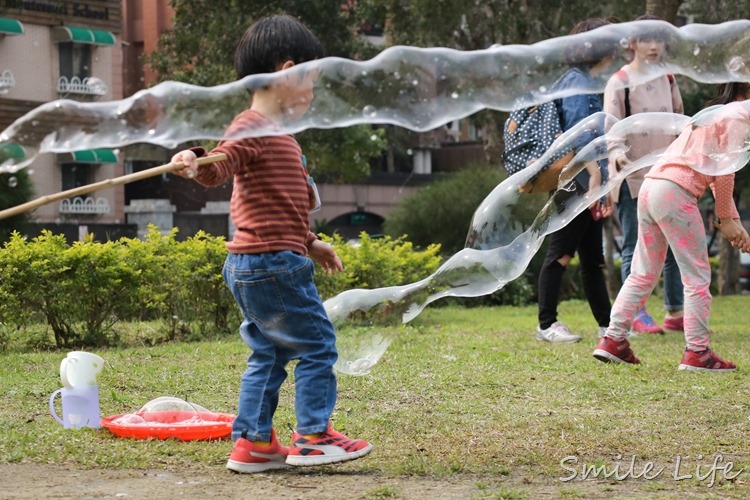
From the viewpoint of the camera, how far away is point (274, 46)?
4.29 m

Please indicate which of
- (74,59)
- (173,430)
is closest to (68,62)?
(74,59)

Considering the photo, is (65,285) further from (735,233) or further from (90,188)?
(90,188)

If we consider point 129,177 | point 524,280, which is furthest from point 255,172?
point 524,280

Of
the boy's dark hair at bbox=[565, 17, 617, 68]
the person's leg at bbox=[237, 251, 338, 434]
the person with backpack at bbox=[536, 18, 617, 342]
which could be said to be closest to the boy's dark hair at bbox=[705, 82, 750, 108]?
the person with backpack at bbox=[536, 18, 617, 342]

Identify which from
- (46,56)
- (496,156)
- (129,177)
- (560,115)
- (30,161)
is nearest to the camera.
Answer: (129,177)

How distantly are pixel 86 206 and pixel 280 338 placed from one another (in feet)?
98.8

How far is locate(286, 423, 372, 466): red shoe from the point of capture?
13.9 ft

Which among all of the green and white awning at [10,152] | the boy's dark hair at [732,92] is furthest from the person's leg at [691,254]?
the green and white awning at [10,152]

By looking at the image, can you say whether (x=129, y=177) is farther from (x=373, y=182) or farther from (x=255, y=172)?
(x=373, y=182)

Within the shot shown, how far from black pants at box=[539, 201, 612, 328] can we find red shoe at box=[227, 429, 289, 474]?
4.05 metres

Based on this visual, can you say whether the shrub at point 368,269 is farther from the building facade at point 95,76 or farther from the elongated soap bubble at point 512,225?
the building facade at point 95,76

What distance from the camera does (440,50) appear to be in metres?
4.66

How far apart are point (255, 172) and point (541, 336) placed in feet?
14.9

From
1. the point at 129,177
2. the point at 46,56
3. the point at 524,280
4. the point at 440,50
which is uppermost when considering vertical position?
the point at 46,56
